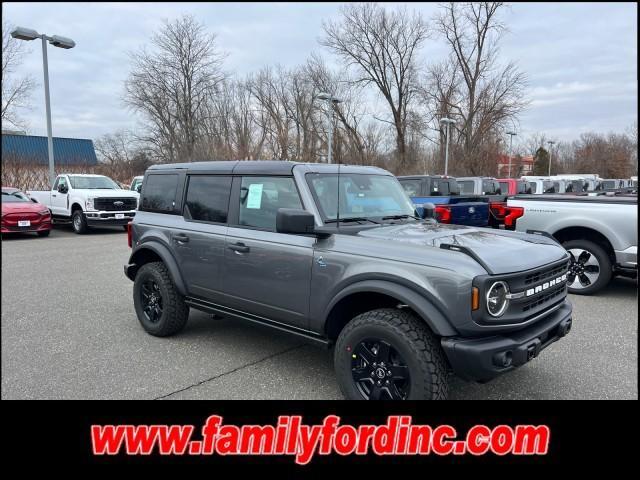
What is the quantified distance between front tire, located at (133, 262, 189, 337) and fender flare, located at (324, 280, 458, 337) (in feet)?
7.36

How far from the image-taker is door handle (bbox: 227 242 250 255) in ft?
13.3

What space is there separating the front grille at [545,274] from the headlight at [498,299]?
26 centimetres

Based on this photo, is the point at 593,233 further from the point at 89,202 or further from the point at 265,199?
the point at 89,202

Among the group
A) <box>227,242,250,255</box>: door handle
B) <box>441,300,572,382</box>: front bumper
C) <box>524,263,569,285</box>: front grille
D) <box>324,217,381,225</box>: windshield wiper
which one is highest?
<box>324,217,381,225</box>: windshield wiper

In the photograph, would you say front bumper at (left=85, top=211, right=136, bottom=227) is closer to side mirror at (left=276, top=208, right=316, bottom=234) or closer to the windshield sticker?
the windshield sticker

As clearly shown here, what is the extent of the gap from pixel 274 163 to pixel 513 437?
2.82 m

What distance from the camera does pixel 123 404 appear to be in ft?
11.7

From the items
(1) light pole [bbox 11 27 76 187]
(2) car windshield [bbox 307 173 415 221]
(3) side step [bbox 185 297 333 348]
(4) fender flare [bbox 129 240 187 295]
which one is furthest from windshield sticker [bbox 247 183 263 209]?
(1) light pole [bbox 11 27 76 187]

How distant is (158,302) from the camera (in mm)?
5051

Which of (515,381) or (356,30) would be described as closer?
(515,381)

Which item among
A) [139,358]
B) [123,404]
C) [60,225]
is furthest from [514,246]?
[60,225]

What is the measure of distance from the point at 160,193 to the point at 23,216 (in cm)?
1111

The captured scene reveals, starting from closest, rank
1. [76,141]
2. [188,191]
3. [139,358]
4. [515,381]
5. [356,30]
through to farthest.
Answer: [515,381] → [139,358] → [188,191] → [356,30] → [76,141]

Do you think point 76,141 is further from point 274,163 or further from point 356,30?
point 274,163
